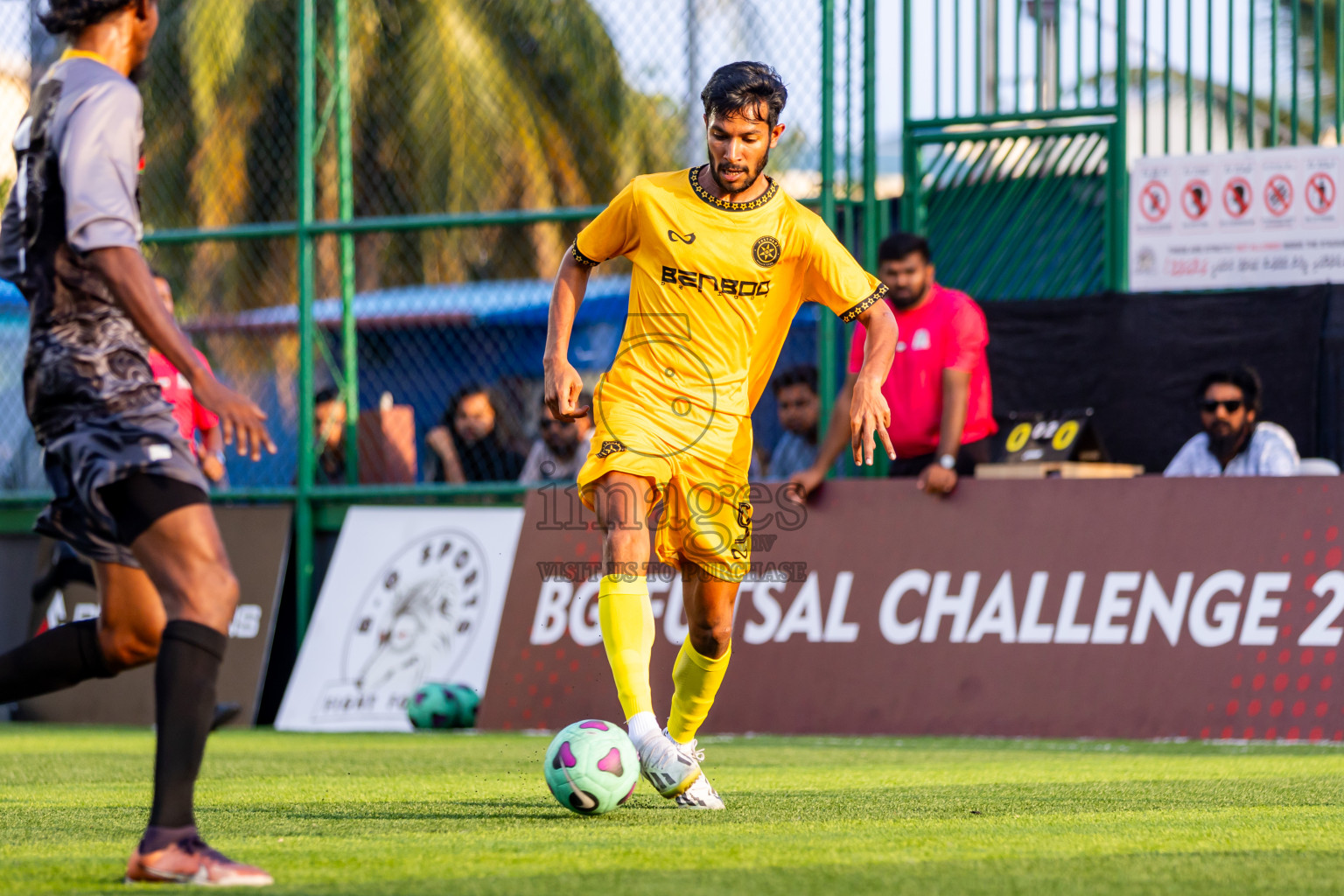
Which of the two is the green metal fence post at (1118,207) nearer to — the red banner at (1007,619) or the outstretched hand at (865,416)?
the red banner at (1007,619)

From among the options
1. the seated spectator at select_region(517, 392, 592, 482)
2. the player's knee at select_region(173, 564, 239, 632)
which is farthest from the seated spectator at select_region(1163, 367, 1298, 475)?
the player's knee at select_region(173, 564, 239, 632)

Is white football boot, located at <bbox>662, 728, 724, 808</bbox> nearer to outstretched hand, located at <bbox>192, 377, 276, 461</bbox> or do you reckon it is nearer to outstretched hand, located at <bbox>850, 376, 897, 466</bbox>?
outstretched hand, located at <bbox>850, 376, 897, 466</bbox>

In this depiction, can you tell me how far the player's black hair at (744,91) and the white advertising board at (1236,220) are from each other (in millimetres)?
5200

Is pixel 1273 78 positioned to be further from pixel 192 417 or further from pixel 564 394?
pixel 192 417

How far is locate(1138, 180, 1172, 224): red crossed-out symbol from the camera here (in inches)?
403

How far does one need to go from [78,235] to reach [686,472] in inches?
95.2

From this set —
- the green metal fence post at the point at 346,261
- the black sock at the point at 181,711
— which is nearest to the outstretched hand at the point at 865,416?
the black sock at the point at 181,711

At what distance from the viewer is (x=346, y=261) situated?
1199 centimetres

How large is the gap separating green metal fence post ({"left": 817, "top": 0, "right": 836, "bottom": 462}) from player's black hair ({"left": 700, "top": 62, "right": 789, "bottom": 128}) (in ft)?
15.6

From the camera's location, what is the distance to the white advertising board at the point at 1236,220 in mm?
9906

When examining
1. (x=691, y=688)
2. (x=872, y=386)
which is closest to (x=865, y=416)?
(x=872, y=386)

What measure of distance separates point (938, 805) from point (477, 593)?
18.3 ft

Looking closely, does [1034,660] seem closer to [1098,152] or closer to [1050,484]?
[1050,484]

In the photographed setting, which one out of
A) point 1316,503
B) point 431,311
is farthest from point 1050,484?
point 431,311
